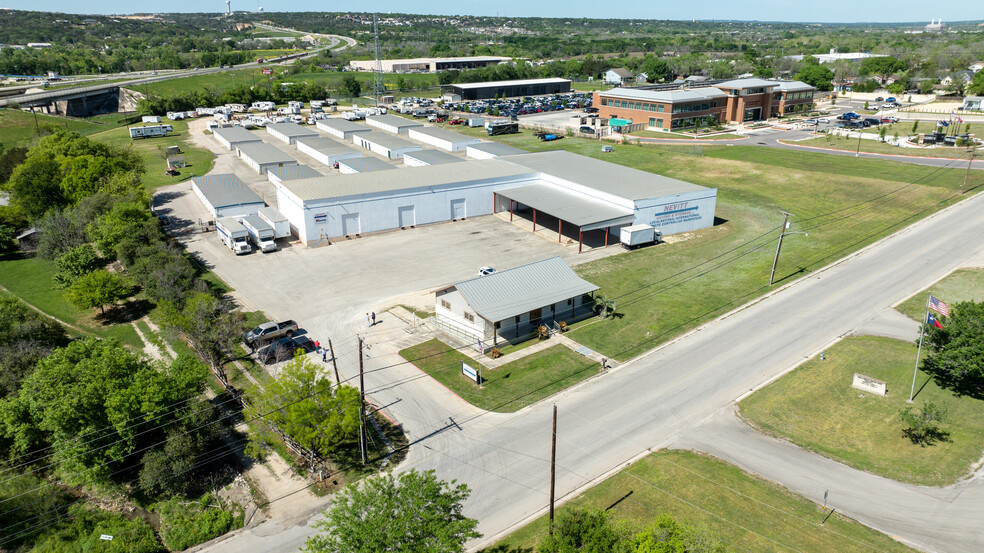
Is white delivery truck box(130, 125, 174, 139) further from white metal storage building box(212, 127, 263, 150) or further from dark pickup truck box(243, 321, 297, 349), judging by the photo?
dark pickup truck box(243, 321, 297, 349)

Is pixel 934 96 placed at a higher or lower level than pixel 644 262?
higher

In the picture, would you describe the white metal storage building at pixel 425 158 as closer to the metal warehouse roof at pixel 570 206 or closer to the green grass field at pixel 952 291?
the metal warehouse roof at pixel 570 206

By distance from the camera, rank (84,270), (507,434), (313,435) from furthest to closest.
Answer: (84,270)
(507,434)
(313,435)

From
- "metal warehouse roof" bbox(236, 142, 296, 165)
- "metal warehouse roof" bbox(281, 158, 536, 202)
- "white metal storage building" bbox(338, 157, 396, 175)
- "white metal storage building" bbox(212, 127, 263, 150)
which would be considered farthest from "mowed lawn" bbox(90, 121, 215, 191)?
"metal warehouse roof" bbox(281, 158, 536, 202)

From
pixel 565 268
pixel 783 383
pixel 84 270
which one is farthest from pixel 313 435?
pixel 84 270

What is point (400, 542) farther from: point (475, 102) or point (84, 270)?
point (475, 102)
